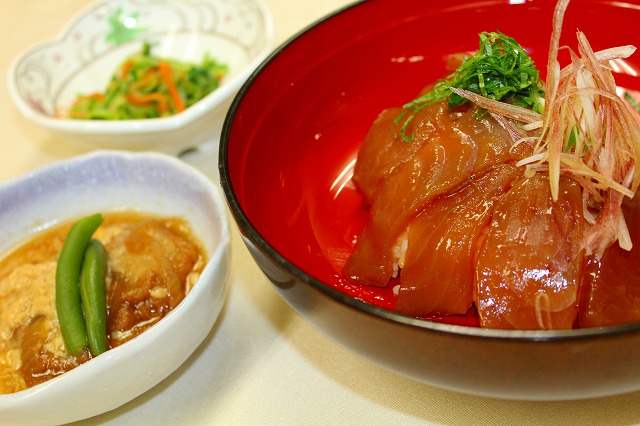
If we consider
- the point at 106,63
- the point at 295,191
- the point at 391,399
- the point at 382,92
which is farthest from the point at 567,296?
the point at 106,63

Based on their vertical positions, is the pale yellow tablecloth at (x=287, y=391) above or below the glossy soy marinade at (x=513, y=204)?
below

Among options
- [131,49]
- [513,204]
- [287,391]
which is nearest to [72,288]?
[287,391]

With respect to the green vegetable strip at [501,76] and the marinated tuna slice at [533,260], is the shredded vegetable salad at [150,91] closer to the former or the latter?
the green vegetable strip at [501,76]

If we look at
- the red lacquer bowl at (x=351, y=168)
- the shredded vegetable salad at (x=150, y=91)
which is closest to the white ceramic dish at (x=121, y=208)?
the red lacquer bowl at (x=351, y=168)

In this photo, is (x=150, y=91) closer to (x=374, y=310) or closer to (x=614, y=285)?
(x=374, y=310)

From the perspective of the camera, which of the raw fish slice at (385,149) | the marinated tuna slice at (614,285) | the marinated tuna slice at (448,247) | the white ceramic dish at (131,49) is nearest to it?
the marinated tuna slice at (614,285)
